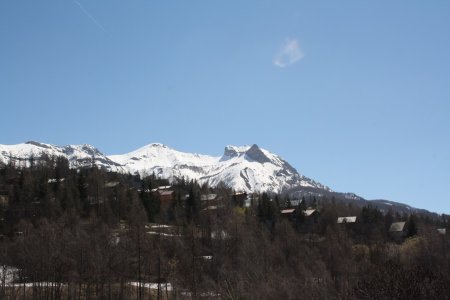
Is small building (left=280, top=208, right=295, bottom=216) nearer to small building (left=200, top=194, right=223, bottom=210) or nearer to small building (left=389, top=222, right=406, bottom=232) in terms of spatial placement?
small building (left=200, top=194, right=223, bottom=210)

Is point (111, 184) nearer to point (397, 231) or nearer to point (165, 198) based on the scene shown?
point (165, 198)

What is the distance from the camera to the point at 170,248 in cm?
8206

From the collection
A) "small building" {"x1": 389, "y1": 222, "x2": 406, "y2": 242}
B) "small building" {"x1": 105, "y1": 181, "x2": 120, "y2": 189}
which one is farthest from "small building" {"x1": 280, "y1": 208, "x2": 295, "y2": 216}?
"small building" {"x1": 105, "y1": 181, "x2": 120, "y2": 189}

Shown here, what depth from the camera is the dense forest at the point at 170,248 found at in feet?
205

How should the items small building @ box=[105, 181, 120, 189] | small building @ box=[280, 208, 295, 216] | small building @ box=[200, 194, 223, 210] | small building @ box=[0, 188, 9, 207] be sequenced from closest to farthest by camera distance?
1. small building @ box=[0, 188, 9, 207]
2. small building @ box=[200, 194, 223, 210]
3. small building @ box=[105, 181, 120, 189]
4. small building @ box=[280, 208, 295, 216]

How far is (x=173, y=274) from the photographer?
71.1 metres

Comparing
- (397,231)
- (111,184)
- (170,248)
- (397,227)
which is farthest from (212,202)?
(397,227)

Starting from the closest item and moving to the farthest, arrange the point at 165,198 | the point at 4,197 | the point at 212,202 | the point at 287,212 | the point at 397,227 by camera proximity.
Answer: the point at 4,197
the point at 397,227
the point at 287,212
the point at 212,202
the point at 165,198

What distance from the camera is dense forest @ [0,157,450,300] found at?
62.6m

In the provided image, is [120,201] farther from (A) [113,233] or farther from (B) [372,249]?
(B) [372,249]

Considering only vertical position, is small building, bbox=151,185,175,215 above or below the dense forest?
above

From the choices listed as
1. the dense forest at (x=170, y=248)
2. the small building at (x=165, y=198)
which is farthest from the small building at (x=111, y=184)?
the small building at (x=165, y=198)

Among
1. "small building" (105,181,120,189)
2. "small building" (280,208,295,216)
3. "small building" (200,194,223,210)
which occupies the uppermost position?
"small building" (105,181,120,189)

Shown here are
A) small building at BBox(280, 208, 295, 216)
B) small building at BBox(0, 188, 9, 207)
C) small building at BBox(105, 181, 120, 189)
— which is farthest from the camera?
small building at BBox(280, 208, 295, 216)
